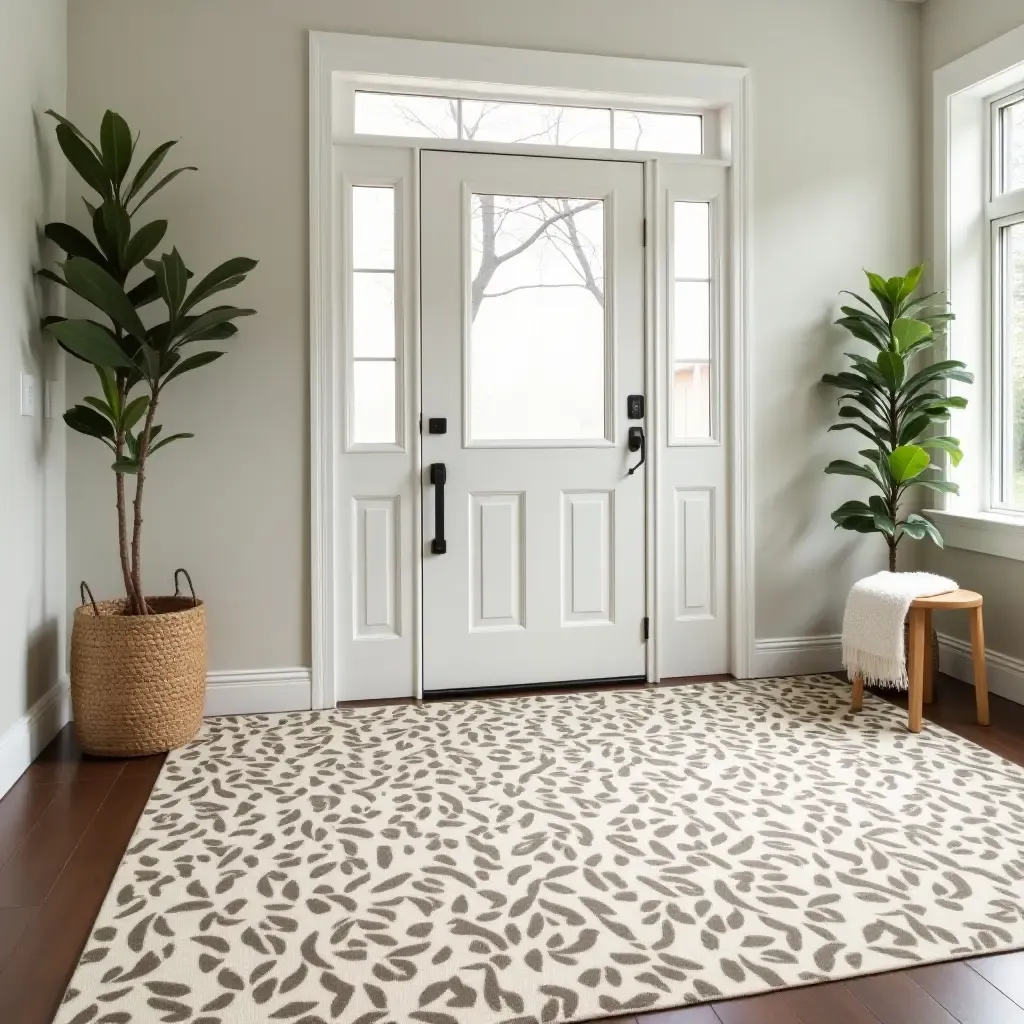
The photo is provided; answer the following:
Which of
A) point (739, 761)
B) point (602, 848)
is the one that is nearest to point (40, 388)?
point (602, 848)

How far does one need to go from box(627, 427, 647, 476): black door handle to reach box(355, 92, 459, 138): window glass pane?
4.30ft

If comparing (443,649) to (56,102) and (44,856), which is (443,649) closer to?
(44,856)

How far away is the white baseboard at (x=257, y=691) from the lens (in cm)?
327

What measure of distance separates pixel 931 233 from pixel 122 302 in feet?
10.3

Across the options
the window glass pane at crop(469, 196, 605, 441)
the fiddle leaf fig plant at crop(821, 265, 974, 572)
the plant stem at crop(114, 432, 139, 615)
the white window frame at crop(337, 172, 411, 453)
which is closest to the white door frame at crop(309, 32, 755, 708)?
the white window frame at crop(337, 172, 411, 453)

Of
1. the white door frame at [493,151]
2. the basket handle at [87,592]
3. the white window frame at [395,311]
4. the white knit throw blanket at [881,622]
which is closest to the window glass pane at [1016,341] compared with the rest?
the white knit throw blanket at [881,622]

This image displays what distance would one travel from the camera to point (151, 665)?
2787mm

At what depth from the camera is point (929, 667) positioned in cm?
332

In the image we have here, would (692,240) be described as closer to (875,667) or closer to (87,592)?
(875,667)

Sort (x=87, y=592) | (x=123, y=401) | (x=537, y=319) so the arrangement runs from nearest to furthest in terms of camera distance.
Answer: (x=123, y=401), (x=87, y=592), (x=537, y=319)

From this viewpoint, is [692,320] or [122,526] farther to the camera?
[692,320]

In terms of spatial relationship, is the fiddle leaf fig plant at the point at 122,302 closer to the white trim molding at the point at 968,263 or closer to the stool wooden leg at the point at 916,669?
the stool wooden leg at the point at 916,669

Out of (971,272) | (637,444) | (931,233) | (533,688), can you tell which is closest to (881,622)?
(637,444)

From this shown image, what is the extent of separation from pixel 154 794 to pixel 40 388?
134 cm
